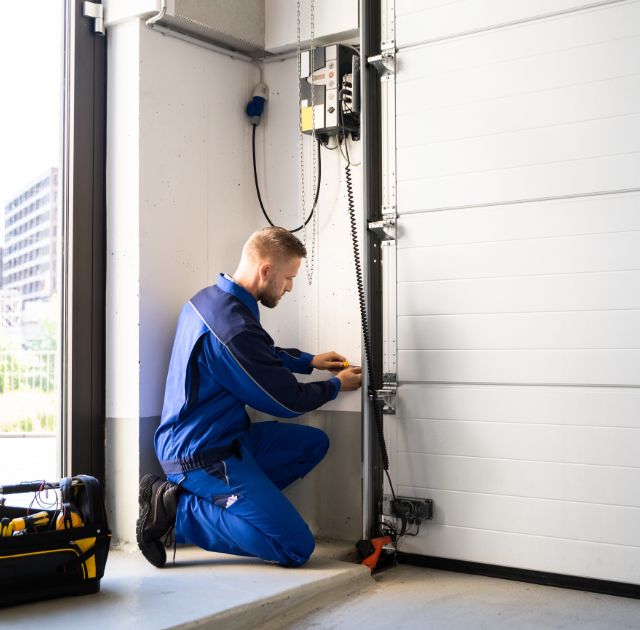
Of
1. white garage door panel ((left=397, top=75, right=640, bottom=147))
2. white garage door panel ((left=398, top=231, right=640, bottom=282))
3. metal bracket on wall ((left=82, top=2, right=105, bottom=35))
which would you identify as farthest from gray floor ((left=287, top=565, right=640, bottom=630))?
metal bracket on wall ((left=82, top=2, right=105, bottom=35))

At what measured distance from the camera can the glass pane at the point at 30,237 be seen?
368 centimetres

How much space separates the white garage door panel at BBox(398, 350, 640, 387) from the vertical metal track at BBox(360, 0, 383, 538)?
21 cm

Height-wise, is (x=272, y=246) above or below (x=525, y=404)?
Answer: above

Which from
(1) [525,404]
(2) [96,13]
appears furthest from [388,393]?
(2) [96,13]

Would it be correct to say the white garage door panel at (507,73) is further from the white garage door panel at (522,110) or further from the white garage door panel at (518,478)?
the white garage door panel at (518,478)

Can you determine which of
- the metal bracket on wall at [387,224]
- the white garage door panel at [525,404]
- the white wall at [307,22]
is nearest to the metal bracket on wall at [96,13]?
the white wall at [307,22]

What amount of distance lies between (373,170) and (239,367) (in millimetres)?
1150

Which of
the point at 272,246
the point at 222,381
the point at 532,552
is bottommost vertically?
the point at 532,552

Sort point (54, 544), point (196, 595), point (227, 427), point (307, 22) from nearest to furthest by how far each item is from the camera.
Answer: point (54, 544), point (196, 595), point (227, 427), point (307, 22)

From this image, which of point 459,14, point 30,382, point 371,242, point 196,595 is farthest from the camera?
point 371,242

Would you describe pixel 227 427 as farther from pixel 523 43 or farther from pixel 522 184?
pixel 523 43

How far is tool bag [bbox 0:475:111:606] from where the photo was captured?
2840 mm

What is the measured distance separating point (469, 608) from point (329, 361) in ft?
4.33

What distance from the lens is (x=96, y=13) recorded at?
152 inches
